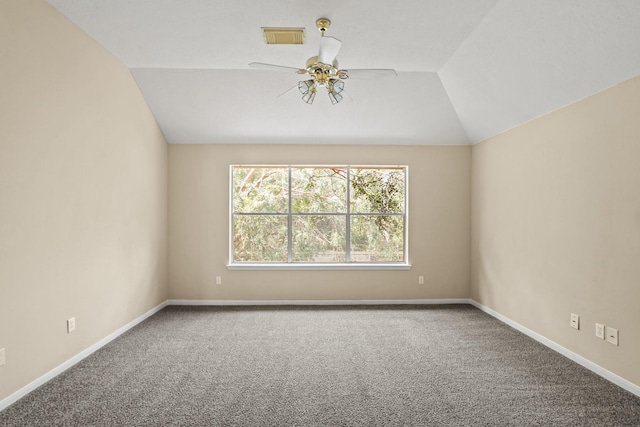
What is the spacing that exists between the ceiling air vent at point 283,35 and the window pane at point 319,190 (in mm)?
2346

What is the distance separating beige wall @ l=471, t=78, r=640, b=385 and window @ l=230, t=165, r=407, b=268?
1346mm

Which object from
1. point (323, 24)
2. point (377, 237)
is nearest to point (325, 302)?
point (377, 237)

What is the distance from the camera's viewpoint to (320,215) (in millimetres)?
5457

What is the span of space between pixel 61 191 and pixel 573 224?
4268 mm

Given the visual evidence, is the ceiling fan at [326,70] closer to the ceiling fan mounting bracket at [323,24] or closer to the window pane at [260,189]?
the ceiling fan mounting bracket at [323,24]

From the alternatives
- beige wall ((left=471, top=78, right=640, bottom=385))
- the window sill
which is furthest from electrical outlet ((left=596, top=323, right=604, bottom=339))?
the window sill

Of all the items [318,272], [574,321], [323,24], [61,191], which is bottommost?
[574,321]

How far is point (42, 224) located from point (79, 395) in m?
1.25

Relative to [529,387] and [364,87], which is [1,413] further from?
[364,87]

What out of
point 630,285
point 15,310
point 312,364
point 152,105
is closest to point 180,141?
point 152,105

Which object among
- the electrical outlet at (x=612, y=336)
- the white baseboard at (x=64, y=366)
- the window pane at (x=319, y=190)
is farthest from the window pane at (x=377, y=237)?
the white baseboard at (x=64, y=366)

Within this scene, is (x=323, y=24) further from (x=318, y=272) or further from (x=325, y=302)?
(x=325, y=302)

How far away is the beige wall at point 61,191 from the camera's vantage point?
2.52m

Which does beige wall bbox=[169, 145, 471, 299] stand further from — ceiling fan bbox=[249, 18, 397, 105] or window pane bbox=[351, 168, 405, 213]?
ceiling fan bbox=[249, 18, 397, 105]
